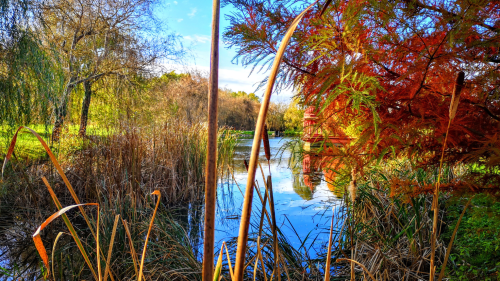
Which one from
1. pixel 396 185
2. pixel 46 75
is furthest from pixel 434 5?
pixel 46 75

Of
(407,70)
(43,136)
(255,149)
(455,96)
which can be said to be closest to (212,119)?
(255,149)

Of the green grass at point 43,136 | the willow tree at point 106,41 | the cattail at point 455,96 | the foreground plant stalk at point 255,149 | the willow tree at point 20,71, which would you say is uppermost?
the willow tree at point 106,41

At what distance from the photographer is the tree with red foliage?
3.86 feet

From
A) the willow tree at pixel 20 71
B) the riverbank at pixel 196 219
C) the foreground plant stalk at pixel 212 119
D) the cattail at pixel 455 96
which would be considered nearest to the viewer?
the foreground plant stalk at pixel 212 119

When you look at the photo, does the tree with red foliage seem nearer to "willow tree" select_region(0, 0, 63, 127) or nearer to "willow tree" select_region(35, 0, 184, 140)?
"willow tree" select_region(0, 0, 63, 127)

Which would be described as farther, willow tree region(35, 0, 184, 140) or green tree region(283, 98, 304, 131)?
willow tree region(35, 0, 184, 140)

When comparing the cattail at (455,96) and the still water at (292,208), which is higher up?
the cattail at (455,96)

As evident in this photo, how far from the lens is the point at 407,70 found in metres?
1.33

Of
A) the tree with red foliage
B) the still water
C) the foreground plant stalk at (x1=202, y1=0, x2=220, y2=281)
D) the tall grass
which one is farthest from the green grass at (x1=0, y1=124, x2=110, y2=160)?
the foreground plant stalk at (x1=202, y1=0, x2=220, y2=281)

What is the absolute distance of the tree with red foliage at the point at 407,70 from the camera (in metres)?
1.18

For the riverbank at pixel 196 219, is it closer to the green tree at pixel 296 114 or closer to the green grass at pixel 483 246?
→ the green grass at pixel 483 246

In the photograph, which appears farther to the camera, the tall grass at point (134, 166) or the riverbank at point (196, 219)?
the tall grass at point (134, 166)

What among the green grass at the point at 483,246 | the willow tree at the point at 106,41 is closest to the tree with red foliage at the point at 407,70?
the green grass at the point at 483,246

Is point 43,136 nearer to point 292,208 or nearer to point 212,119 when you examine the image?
point 292,208
